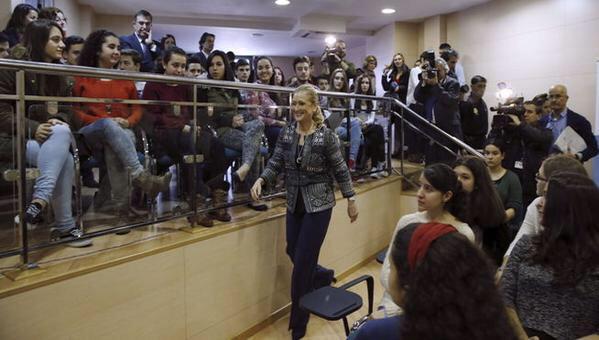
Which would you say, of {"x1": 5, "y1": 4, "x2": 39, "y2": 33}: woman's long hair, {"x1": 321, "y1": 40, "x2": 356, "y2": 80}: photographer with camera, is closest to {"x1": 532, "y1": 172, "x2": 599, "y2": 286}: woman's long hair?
{"x1": 5, "y1": 4, "x2": 39, "y2": 33}: woman's long hair

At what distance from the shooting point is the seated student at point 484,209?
2334 mm

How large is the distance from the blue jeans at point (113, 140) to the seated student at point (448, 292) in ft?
5.68

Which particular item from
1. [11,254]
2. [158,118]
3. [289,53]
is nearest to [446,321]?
[11,254]

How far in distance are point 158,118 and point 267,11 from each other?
18.7 feet

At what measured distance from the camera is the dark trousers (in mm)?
2617

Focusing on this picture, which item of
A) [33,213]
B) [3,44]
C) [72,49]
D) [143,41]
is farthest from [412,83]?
[33,213]

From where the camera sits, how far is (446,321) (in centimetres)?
90

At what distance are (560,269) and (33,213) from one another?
2.07 meters

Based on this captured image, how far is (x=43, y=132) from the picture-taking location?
6.18ft

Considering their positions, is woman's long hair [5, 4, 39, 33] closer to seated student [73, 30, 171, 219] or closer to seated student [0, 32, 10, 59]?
seated student [0, 32, 10, 59]

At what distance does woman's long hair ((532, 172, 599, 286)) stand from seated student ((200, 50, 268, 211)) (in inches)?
73.2

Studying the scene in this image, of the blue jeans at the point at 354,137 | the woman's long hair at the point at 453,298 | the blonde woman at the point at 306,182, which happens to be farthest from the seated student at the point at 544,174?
the blue jeans at the point at 354,137

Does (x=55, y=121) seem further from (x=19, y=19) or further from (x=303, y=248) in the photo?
(x=19, y=19)

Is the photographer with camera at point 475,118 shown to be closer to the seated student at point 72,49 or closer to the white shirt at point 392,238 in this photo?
the white shirt at point 392,238
